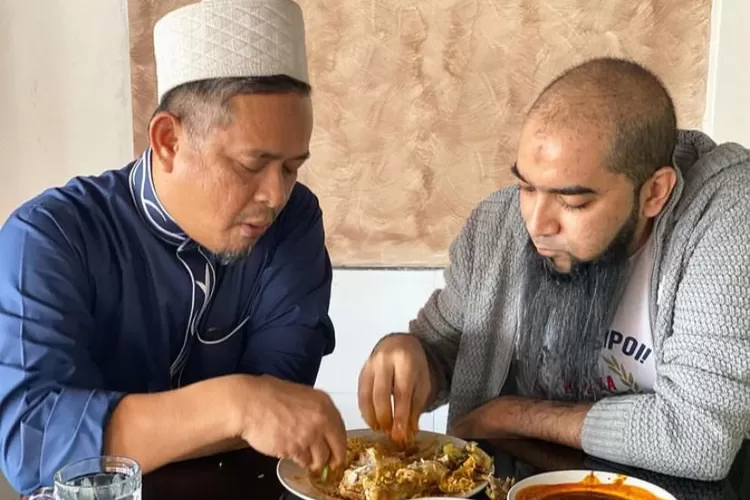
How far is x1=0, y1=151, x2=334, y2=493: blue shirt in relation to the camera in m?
1.06

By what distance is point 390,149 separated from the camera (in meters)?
2.28

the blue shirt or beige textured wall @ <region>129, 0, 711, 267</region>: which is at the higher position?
beige textured wall @ <region>129, 0, 711, 267</region>

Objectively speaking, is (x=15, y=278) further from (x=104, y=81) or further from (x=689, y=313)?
(x=104, y=81)

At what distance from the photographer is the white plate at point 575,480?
973mm

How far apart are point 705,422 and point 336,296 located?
1.35 metres

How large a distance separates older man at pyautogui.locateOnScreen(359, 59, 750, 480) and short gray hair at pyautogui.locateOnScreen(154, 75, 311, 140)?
402 millimetres

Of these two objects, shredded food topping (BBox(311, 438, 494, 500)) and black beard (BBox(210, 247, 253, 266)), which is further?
black beard (BBox(210, 247, 253, 266))

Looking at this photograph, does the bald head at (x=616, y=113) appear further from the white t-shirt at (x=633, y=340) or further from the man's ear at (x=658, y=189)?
the white t-shirt at (x=633, y=340)

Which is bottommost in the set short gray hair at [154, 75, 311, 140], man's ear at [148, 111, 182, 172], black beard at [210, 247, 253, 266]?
black beard at [210, 247, 253, 266]

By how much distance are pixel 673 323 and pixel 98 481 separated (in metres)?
0.86

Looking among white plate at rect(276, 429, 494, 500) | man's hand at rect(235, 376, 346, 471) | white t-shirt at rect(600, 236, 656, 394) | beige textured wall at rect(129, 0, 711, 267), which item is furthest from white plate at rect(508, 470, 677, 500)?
beige textured wall at rect(129, 0, 711, 267)

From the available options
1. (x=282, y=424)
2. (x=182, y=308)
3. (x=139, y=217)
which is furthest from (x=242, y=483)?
(x=139, y=217)

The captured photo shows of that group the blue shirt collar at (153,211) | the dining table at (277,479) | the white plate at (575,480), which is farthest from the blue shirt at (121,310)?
the white plate at (575,480)

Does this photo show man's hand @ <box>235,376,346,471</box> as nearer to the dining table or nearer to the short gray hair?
the dining table
